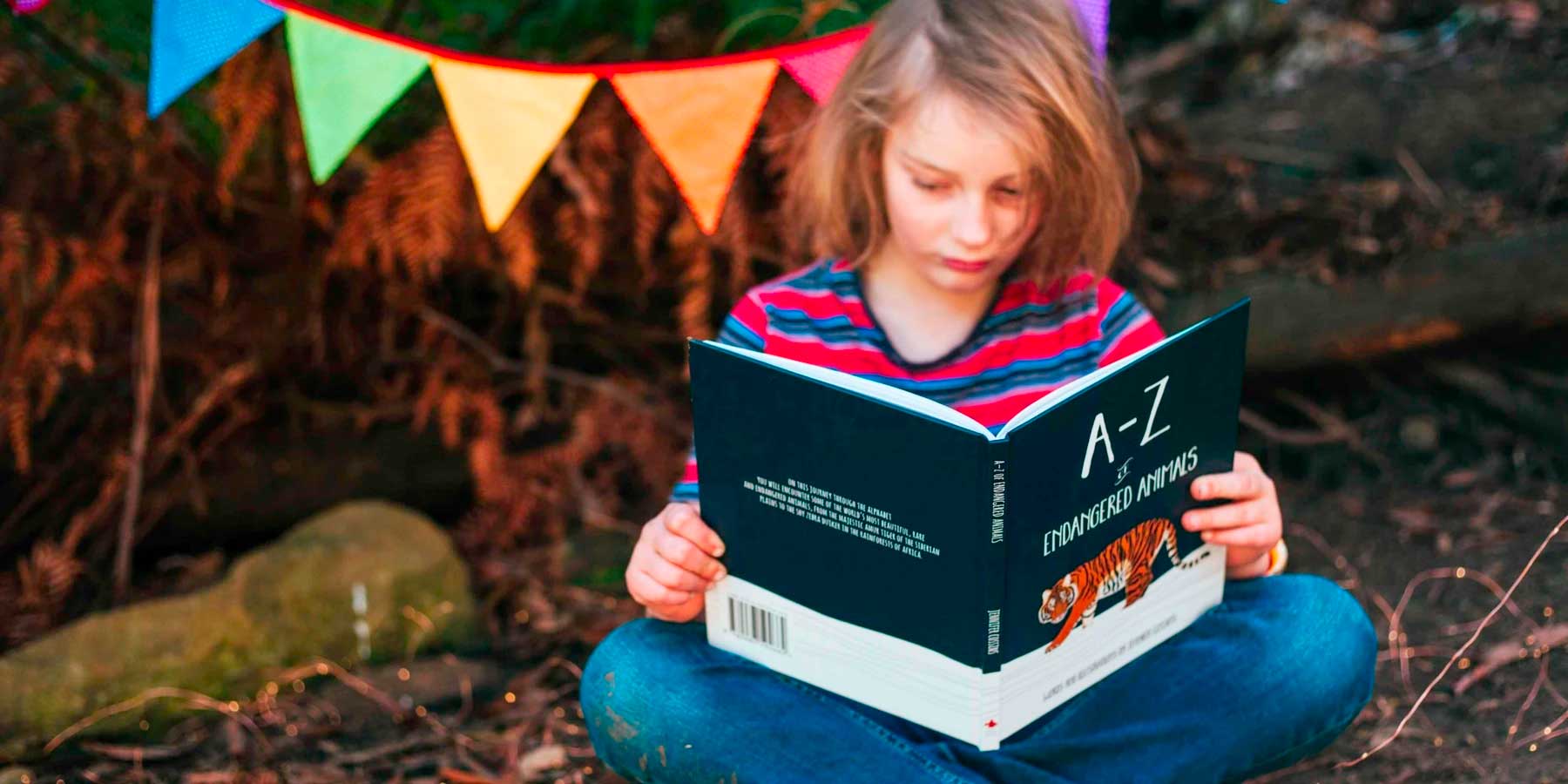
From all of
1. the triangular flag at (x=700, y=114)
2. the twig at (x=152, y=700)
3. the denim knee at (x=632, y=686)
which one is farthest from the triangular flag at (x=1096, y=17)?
the twig at (x=152, y=700)

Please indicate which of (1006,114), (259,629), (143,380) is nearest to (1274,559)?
(1006,114)

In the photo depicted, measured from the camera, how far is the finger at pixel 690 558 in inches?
58.4

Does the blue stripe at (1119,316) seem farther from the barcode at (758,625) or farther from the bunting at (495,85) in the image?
the barcode at (758,625)

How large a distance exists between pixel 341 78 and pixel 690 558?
2.17 ft

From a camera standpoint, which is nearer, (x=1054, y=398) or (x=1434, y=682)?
(x=1054, y=398)

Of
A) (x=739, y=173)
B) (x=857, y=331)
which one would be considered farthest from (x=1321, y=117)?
(x=857, y=331)

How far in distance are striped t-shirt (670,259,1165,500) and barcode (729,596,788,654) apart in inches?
8.5

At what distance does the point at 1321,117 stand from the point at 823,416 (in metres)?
2.04

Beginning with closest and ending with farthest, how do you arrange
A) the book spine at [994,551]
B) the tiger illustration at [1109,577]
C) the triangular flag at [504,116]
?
the book spine at [994,551] → the tiger illustration at [1109,577] → the triangular flag at [504,116]

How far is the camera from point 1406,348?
2473mm

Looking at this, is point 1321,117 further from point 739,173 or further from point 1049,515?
point 1049,515

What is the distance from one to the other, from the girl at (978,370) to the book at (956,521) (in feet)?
0.22

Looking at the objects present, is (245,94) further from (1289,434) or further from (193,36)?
(1289,434)

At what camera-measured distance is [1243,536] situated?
1543 mm
